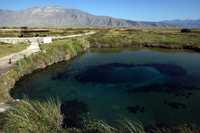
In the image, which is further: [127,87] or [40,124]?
[127,87]

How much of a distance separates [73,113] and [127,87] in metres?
12.7

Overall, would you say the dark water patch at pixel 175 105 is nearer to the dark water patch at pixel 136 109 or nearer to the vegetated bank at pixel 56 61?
the dark water patch at pixel 136 109

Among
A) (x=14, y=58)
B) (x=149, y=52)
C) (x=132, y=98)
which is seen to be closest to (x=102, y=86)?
(x=132, y=98)

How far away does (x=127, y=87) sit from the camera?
136 ft

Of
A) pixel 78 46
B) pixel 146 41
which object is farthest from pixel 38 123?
pixel 146 41

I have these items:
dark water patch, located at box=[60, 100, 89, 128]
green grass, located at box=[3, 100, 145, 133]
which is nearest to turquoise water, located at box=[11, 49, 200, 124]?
dark water patch, located at box=[60, 100, 89, 128]

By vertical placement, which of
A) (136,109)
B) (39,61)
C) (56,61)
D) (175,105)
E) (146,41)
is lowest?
(56,61)

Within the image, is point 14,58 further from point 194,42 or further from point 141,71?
point 194,42

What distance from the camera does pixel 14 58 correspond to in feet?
176

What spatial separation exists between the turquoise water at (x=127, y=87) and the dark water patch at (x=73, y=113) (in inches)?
37.8

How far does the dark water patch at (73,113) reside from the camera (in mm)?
27453

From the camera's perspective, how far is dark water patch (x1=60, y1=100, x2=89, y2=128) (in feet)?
90.1

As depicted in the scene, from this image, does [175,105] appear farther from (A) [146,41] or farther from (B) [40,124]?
(A) [146,41]

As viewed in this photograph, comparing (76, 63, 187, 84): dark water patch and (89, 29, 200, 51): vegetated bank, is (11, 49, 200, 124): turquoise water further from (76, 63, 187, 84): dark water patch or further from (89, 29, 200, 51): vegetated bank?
(89, 29, 200, 51): vegetated bank
